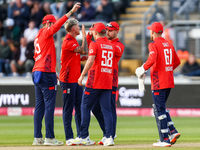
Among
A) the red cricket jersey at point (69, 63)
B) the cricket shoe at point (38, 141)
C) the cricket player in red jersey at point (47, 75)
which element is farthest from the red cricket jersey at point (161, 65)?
the cricket shoe at point (38, 141)

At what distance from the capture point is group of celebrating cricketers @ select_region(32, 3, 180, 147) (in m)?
7.99

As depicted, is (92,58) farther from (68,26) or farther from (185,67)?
(185,67)

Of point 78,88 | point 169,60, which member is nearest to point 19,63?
point 78,88

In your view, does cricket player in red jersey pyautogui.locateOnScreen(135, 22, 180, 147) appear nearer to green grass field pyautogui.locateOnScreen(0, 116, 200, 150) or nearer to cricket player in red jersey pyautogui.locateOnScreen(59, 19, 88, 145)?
green grass field pyautogui.locateOnScreen(0, 116, 200, 150)

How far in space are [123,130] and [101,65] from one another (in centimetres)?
343

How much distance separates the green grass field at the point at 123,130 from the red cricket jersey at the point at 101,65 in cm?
135

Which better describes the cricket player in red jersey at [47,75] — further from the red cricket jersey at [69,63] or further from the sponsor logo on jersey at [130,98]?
the sponsor logo on jersey at [130,98]

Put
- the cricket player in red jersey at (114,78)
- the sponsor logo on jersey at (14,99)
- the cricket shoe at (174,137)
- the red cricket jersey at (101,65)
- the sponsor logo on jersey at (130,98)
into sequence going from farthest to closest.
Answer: the sponsor logo on jersey at (14,99) < the sponsor logo on jersey at (130,98) < the cricket player in red jersey at (114,78) < the cricket shoe at (174,137) < the red cricket jersey at (101,65)

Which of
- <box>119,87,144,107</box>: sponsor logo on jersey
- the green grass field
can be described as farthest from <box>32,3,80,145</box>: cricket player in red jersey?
<box>119,87,144,107</box>: sponsor logo on jersey

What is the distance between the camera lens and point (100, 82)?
798cm

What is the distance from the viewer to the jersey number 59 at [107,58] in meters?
8.00

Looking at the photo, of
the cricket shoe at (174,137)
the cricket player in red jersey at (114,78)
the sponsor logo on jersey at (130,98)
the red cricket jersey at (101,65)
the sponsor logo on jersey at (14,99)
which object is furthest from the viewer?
the sponsor logo on jersey at (14,99)

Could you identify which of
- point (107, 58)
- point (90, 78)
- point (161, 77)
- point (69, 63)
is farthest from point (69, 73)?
point (161, 77)

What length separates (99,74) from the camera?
7.99 m
